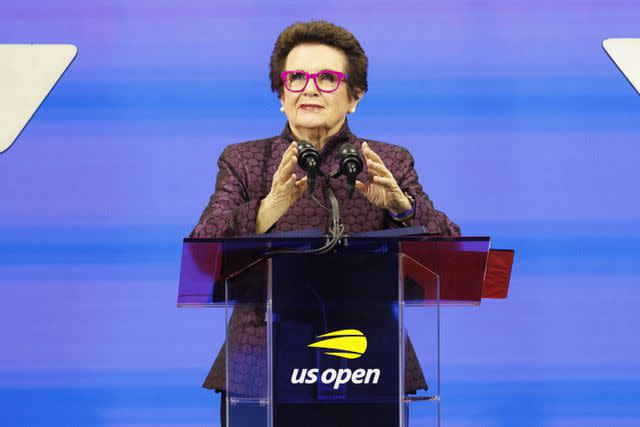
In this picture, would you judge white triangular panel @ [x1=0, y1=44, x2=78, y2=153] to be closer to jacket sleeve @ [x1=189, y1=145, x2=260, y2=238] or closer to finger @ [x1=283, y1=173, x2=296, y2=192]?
jacket sleeve @ [x1=189, y1=145, x2=260, y2=238]

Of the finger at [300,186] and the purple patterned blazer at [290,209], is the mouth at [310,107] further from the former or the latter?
the finger at [300,186]

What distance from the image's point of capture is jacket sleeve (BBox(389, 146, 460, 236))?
2.20 meters

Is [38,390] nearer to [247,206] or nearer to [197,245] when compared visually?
[247,206]

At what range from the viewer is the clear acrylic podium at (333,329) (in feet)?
6.12

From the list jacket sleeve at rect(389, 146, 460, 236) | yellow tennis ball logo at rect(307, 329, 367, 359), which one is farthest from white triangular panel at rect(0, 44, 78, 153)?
yellow tennis ball logo at rect(307, 329, 367, 359)

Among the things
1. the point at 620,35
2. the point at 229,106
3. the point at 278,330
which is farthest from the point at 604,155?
the point at 278,330

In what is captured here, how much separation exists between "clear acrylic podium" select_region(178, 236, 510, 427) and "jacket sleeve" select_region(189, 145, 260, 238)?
0.75 ft

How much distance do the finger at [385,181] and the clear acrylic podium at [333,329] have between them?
0.20 meters

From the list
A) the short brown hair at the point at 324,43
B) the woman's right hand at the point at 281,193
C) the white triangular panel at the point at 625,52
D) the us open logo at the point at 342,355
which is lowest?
the us open logo at the point at 342,355

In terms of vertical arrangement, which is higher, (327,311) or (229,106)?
(229,106)

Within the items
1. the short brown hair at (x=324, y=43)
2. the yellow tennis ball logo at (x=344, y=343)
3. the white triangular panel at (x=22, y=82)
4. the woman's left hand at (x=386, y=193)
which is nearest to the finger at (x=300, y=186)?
the woman's left hand at (x=386, y=193)

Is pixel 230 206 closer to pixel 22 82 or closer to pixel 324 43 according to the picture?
pixel 324 43

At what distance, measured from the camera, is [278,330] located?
1.86 m

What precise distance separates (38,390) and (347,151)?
175 centimetres
